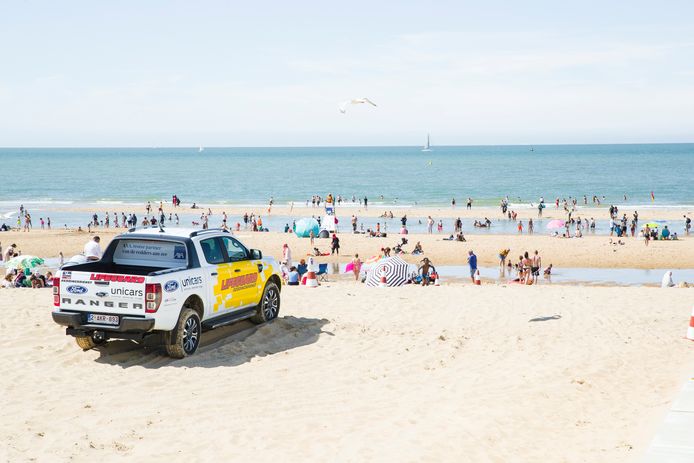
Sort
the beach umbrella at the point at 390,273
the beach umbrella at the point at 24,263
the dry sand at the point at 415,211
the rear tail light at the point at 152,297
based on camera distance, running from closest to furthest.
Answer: the rear tail light at the point at 152,297 → the beach umbrella at the point at 390,273 → the beach umbrella at the point at 24,263 → the dry sand at the point at 415,211

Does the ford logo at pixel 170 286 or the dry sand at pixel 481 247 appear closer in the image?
the ford logo at pixel 170 286

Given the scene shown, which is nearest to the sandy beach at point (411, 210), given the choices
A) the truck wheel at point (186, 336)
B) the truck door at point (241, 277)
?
the truck door at point (241, 277)

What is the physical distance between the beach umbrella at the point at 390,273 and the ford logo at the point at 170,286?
10049 mm

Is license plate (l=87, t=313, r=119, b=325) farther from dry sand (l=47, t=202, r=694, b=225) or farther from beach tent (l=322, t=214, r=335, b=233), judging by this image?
dry sand (l=47, t=202, r=694, b=225)

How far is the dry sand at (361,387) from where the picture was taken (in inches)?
299

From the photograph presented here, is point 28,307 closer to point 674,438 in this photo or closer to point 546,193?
point 674,438

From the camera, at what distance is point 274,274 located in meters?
13.3

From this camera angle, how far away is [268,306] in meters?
13.2

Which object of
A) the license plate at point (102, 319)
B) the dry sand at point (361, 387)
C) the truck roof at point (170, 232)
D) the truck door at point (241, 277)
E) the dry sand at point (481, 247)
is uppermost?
the truck roof at point (170, 232)

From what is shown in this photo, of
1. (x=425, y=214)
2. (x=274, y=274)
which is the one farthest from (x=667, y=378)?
(x=425, y=214)

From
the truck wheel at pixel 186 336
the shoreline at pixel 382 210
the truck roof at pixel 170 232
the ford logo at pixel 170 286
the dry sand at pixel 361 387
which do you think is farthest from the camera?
the shoreline at pixel 382 210

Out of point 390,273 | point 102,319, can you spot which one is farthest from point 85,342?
point 390,273

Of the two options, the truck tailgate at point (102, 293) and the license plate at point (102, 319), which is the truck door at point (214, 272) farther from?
the license plate at point (102, 319)

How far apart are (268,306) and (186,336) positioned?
8.45 feet
